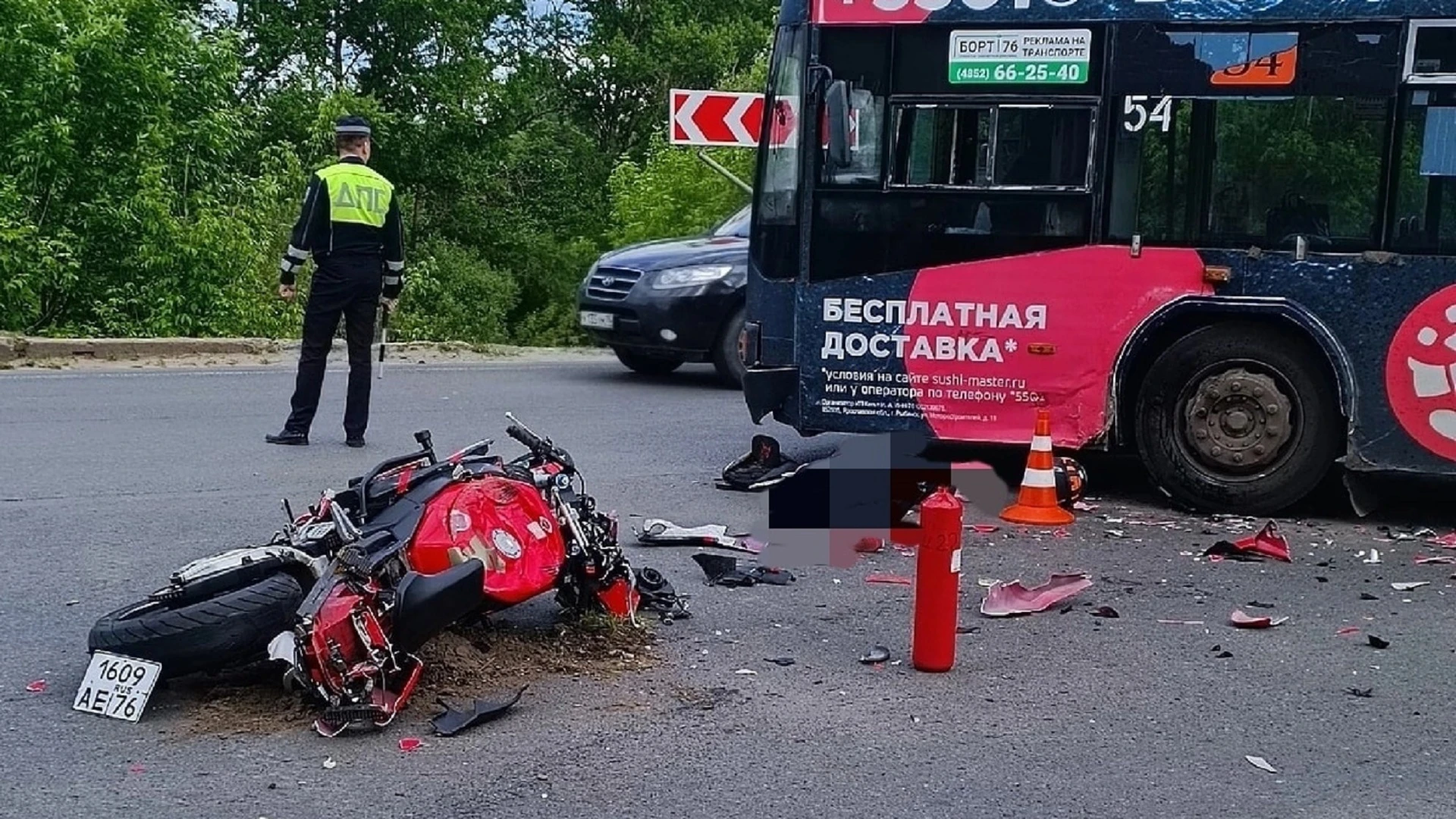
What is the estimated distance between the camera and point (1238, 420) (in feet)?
27.1

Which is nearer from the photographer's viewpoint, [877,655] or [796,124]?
[877,655]

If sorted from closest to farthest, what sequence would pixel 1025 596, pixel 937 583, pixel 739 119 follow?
pixel 937 583
pixel 1025 596
pixel 739 119

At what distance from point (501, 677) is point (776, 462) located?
401cm

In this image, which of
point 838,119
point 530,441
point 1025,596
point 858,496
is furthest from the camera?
point 838,119

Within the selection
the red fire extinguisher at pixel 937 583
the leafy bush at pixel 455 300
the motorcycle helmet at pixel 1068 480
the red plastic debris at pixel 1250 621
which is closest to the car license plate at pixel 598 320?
the motorcycle helmet at pixel 1068 480

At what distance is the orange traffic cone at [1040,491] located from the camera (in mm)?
8039

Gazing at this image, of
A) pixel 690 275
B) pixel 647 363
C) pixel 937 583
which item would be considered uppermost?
pixel 690 275

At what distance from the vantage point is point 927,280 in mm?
8492

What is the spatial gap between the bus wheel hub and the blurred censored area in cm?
111

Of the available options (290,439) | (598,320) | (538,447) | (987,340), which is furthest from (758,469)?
(598,320)

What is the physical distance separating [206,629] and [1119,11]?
5790 millimetres

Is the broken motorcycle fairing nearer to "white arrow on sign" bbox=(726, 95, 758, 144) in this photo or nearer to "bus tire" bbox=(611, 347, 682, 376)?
"white arrow on sign" bbox=(726, 95, 758, 144)

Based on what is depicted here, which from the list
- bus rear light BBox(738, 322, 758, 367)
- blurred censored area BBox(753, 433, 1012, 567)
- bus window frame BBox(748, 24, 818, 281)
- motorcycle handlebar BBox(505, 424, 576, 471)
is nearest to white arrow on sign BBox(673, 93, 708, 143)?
bus window frame BBox(748, 24, 818, 281)

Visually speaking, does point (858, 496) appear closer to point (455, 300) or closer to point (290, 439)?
point (290, 439)
